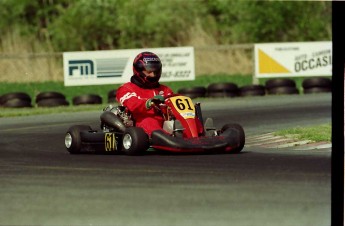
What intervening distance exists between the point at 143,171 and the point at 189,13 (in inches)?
1122

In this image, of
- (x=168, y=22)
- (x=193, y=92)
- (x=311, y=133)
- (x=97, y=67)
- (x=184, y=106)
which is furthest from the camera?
(x=168, y=22)

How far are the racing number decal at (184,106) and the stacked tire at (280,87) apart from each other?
1444 cm

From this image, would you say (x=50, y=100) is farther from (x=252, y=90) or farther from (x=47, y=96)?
(x=252, y=90)

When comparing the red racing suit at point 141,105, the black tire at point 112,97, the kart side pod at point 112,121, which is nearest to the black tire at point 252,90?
the black tire at point 112,97

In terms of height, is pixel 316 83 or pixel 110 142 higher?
pixel 110 142

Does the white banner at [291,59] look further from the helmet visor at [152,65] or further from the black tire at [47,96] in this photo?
the helmet visor at [152,65]

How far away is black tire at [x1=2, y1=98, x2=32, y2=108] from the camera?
25.5 meters

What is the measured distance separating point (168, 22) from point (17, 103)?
1429 centimetres

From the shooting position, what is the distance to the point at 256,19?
39219 millimetres

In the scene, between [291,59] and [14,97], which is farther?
[291,59]

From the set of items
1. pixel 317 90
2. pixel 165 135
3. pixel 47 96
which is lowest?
pixel 317 90

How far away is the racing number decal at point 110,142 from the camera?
1401 centimetres

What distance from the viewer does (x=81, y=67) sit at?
Result: 27609 mm

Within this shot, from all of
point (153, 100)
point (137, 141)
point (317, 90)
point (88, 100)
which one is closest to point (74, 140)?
point (153, 100)
